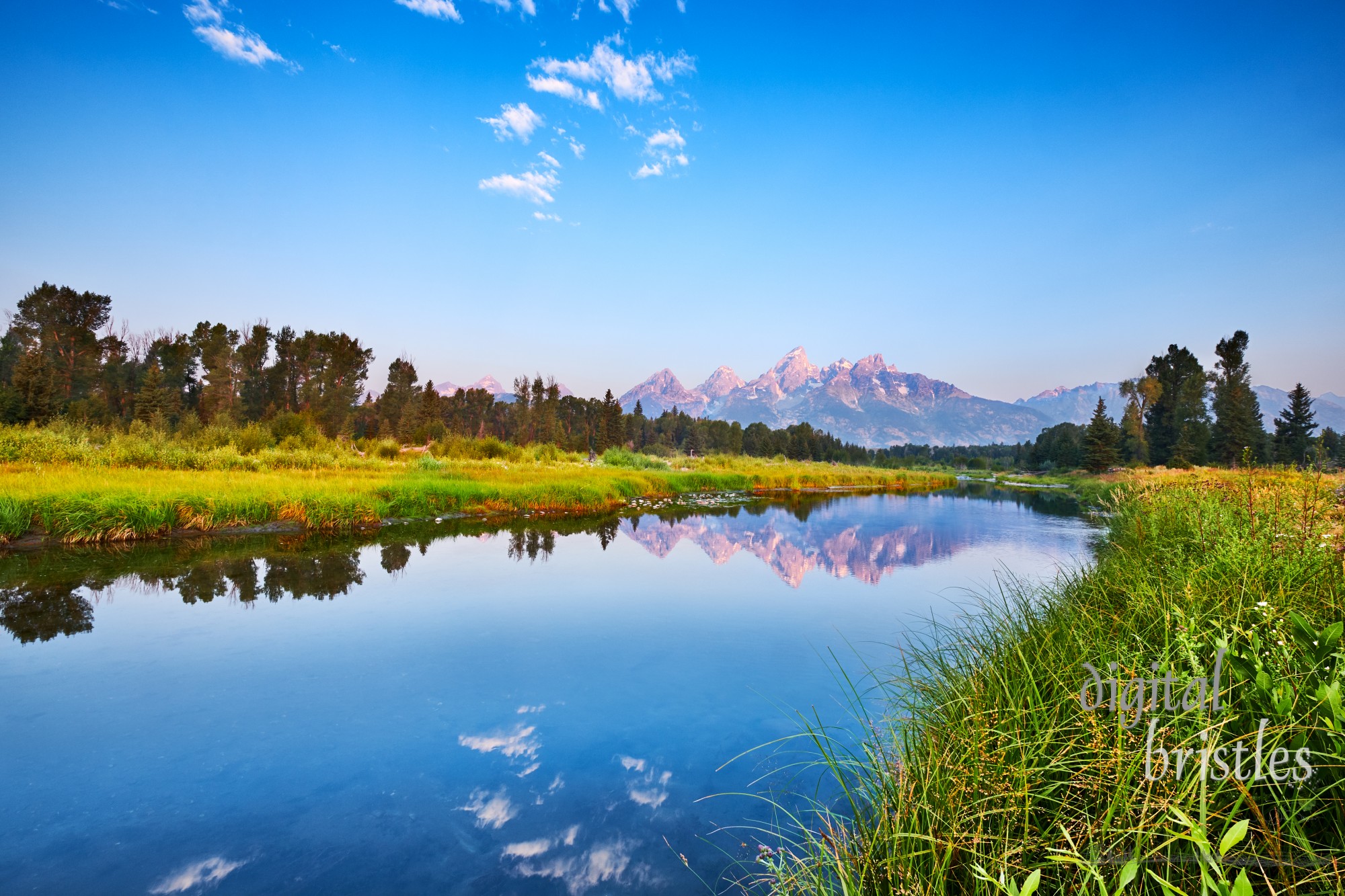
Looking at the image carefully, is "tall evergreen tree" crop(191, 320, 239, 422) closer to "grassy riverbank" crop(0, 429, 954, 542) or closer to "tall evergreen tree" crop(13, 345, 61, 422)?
"tall evergreen tree" crop(13, 345, 61, 422)

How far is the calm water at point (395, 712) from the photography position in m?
2.92

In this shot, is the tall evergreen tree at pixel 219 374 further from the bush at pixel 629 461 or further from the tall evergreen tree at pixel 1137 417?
the tall evergreen tree at pixel 1137 417

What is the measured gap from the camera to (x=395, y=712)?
14.7ft

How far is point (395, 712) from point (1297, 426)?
222 ft

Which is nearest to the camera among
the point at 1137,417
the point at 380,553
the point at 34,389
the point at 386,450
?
the point at 380,553

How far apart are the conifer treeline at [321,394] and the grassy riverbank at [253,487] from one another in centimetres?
1549

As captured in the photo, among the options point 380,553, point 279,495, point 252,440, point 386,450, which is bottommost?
point 380,553

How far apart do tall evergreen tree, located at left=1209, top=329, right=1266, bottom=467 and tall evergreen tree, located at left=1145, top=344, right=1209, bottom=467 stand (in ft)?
3.61

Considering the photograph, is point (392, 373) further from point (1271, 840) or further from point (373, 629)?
point (1271, 840)

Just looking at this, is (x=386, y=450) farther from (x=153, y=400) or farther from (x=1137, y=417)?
(x=1137, y=417)

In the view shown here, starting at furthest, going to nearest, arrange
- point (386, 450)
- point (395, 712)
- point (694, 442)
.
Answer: point (694, 442) < point (386, 450) < point (395, 712)

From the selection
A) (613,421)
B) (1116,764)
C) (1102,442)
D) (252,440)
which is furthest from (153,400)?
(1102,442)

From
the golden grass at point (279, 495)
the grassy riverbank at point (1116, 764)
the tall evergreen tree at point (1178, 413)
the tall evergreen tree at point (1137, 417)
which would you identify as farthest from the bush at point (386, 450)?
the tall evergreen tree at point (1137, 417)

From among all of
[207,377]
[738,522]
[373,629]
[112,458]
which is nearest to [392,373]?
[207,377]
